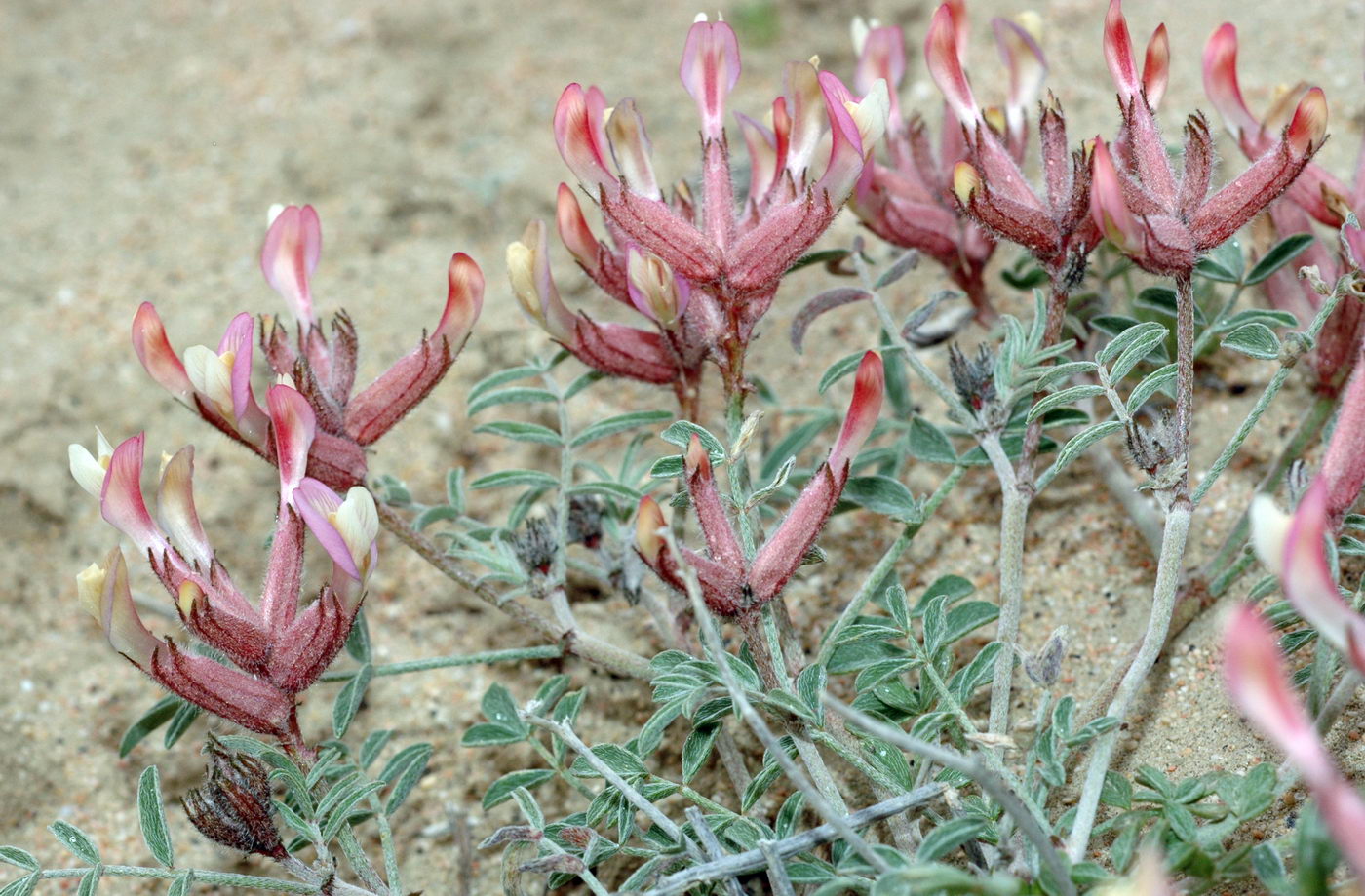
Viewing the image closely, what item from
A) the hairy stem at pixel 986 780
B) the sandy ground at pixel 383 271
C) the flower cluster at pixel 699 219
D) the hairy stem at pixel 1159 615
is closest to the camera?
the hairy stem at pixel 986 780

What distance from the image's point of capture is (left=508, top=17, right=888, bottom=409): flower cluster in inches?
75.0

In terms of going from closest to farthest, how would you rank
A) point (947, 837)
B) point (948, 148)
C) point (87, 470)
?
point (947, 837)
point (87, 470)
point (948, 148)

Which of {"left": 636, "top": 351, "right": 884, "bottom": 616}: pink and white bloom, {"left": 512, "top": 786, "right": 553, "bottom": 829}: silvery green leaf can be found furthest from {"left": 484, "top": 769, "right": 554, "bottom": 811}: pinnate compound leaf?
{"left": 636, "top": 351, "right": 884, "bottom": 616}: pink and white bloom

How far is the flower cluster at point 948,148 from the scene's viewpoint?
2109mm

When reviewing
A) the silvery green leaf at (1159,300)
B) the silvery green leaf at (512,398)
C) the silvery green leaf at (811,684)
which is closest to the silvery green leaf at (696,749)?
the silvery green leaf at (811,684)

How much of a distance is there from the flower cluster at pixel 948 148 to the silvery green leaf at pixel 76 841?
5.34ft

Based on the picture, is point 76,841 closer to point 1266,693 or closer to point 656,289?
point 656,289

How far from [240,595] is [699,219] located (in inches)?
36.3

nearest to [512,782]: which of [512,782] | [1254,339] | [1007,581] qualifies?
[512,782]

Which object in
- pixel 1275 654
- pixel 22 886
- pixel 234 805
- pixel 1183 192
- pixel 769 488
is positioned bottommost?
pixel 22 886

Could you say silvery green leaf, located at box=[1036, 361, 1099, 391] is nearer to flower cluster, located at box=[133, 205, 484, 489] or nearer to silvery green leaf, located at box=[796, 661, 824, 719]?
silvery green leaf, located at box=[796, 661, 824, 719]

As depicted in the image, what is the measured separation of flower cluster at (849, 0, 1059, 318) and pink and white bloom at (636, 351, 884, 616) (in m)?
0.41

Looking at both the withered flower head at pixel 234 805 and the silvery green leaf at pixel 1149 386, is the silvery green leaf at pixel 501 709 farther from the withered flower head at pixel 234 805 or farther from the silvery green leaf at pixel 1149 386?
the silvery green leaf at pixel 1149 386

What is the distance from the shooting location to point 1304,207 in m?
2.27
